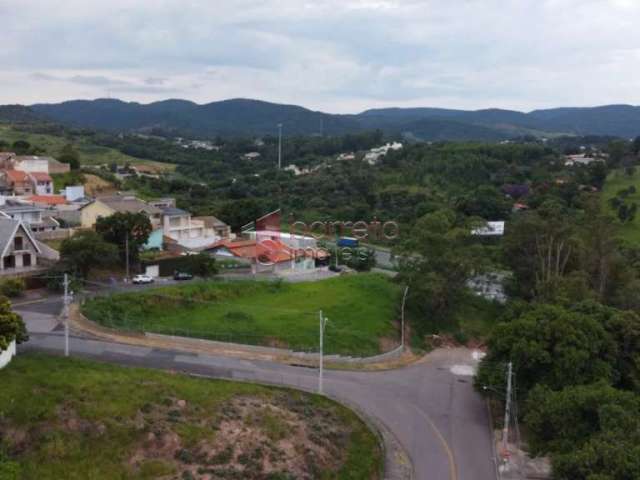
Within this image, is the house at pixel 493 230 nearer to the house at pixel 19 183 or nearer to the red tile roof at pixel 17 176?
the house at pixel 19 183

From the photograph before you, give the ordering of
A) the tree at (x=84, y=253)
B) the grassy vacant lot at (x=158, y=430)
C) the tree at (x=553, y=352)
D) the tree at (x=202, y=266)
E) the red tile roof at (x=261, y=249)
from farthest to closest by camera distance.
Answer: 1. the red tile roof at (x=261, y=249)
2. the tree at (x=202, y=266)
3. the tree at (x=84, y=253)
4. the tree at (x=553, y=352)
5. the grassy vacant lot at (x=158, y=430)

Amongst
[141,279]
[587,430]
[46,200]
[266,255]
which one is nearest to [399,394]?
[587,430]

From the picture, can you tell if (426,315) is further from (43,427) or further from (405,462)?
(43,427)

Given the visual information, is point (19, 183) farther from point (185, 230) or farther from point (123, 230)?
point (123, 230)

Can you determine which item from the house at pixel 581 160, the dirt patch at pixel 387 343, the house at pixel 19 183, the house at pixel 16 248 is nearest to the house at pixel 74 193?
the house at pixel 19 183

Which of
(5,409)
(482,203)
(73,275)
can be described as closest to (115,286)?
(73,275)

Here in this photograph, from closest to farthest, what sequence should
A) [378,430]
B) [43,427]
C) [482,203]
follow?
[43,427]
[378,430]
[482,203]
